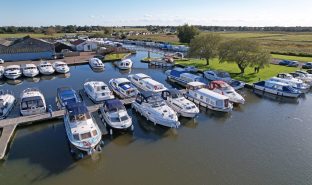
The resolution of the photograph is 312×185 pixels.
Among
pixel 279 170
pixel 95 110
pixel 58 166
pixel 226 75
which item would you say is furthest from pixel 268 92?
pixel 58 166

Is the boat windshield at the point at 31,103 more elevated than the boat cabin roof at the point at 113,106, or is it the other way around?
the boat cabin roof at the point at 113,106

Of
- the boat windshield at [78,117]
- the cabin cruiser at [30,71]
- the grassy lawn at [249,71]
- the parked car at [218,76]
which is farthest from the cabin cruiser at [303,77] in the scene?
the cabin cruiser at [30,71]

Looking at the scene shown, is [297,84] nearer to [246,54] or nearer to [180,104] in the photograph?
[246,54]

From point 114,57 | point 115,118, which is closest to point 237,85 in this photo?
point 115,118

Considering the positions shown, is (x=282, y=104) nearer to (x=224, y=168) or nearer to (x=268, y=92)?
(x=268, y=92)

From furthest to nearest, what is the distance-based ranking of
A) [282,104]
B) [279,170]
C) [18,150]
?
1. [282,104]
2. [18,150]
3. [279,170]

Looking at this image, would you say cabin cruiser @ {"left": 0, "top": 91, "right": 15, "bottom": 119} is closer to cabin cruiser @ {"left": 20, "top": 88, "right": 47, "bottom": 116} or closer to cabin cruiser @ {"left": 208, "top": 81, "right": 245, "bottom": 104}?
cabin cruiser @ {"left": 20, "top": 88, "right": 47, "bottom": 116}

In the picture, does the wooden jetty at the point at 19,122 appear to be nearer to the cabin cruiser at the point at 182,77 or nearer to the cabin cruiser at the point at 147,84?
the cabin cruiser at the point at 147,84
